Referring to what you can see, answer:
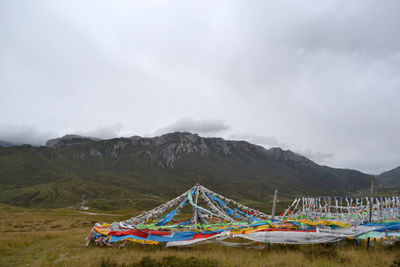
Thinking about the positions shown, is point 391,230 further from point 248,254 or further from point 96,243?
point 96,243

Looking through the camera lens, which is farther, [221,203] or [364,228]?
[221,203]

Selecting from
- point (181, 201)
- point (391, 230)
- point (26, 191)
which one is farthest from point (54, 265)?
point (26, 191)

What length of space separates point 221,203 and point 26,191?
215 meters

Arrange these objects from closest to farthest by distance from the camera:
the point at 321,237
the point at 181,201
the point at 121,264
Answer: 1. the point at 121,264
2. the point at 321,237
3. the point at 181,201

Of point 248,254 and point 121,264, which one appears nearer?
point 121,264

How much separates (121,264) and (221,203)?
384 inches

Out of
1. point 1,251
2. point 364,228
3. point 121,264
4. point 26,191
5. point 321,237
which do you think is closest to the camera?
point 121,264

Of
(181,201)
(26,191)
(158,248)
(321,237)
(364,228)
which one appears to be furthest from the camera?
(26,191)

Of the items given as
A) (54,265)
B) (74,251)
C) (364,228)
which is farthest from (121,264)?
(364,228)

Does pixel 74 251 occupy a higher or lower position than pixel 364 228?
lower

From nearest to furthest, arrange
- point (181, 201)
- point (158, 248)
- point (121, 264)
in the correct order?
point (121, 264) → point (158, 248) → point (181, 201)

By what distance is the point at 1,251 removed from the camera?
1503 cm

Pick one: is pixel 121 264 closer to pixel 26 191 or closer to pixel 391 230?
pixel 391 230

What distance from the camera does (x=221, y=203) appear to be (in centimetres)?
1848
